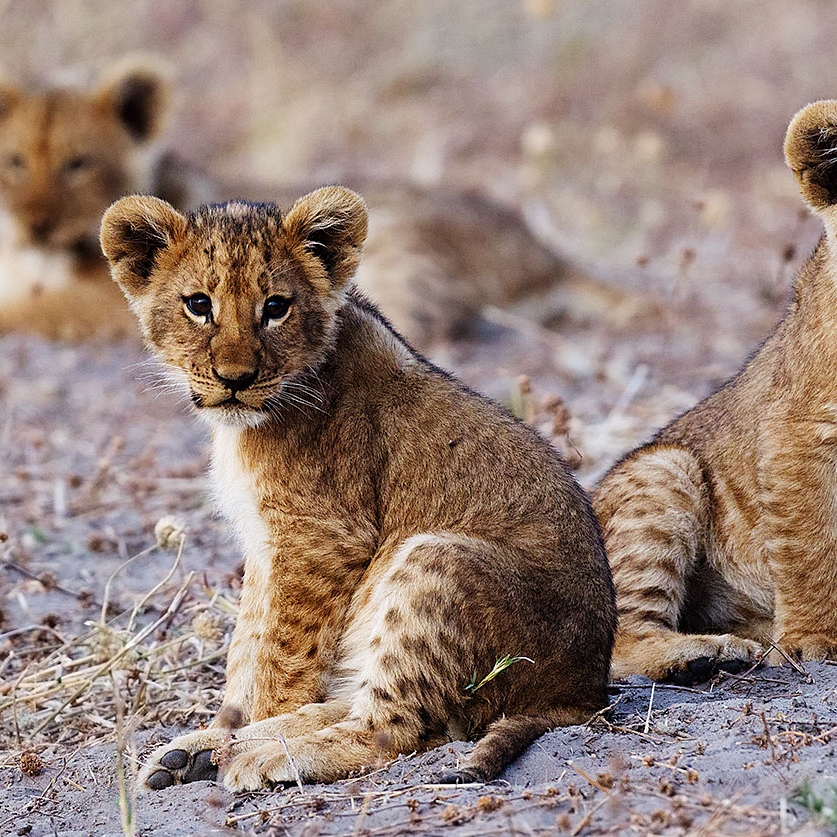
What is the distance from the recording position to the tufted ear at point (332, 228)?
530cm

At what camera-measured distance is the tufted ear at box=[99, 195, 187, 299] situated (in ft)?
17.4

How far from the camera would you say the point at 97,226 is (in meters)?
12.7

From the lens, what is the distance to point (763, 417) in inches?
232

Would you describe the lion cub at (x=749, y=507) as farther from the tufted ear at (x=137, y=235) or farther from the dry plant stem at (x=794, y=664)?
the tufted ear at (x=137, y=235)

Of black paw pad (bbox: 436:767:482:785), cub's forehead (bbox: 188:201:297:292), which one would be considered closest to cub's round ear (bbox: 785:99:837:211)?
cub's forehead (bbox: 188:201:297:292)

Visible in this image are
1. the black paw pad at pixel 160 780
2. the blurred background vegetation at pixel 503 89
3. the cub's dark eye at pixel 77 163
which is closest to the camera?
the black paw pad at pixel 160 780

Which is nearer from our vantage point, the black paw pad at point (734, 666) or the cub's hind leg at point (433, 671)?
the cub's hind leg at point (433, 671)

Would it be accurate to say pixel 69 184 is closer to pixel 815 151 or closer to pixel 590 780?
pixel 815 151

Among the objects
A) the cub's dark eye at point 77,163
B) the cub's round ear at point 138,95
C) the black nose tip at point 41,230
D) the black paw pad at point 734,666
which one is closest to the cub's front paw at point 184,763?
the black paw pad at point 734,666

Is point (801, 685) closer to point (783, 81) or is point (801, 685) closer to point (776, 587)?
point (776, 587)

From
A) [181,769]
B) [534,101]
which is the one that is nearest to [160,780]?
[181,769]

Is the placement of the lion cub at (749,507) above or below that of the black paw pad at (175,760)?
above

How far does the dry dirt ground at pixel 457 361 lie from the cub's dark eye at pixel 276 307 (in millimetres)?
1162

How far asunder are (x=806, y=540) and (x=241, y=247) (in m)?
2.51
